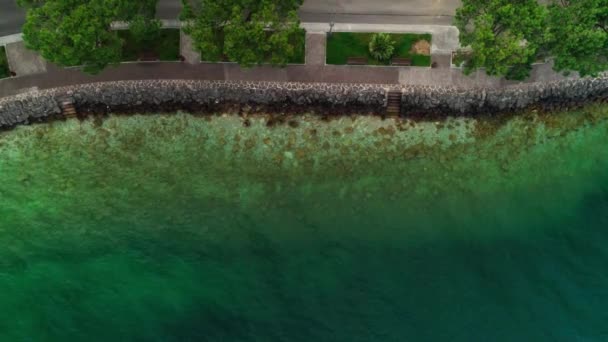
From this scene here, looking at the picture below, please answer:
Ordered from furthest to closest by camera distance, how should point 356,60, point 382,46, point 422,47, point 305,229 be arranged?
point 422,47 → point 356,60 → point 305,229 → point 382,46

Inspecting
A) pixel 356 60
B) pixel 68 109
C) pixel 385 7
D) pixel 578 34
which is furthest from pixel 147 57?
pixel 578 34

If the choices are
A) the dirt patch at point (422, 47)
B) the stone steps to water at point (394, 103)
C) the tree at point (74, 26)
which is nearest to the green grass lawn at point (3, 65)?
the tree at point (74, 26)

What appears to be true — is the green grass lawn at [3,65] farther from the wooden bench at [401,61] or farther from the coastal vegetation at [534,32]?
the coastal vegetation at [534,32]

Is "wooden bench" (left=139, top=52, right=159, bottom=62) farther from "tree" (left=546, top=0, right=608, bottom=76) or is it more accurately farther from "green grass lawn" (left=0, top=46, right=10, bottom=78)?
"tree" (left=546, top=0, right=608, bottom=76)

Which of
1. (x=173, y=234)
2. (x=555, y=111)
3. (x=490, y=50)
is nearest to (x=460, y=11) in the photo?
(x=490, y=50)

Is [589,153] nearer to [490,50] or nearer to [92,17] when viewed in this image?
[490,50]

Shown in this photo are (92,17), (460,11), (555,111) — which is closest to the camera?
(92,17)

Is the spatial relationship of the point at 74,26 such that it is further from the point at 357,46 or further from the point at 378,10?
the point at 378,10
